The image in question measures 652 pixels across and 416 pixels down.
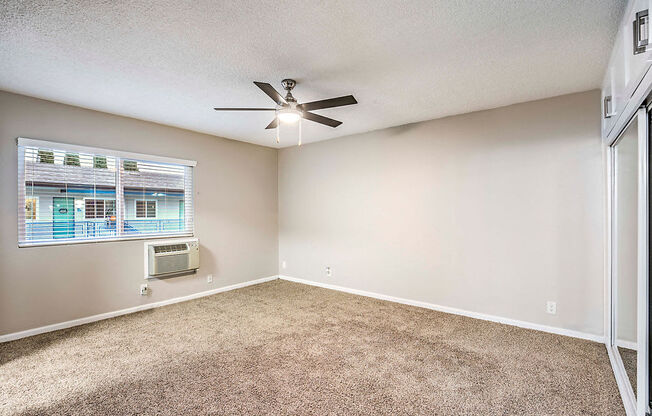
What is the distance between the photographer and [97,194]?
3723 millimetres

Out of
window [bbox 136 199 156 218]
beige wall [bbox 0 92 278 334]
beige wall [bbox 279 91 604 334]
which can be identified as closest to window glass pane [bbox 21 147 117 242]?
beige wall [bbox 0 92 278 334]

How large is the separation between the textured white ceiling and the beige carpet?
2.42 metres

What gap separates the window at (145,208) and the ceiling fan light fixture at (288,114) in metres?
2.45

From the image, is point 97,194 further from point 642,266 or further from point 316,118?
point 642,266

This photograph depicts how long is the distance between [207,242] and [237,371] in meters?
2.59

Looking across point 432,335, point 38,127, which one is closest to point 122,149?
point 38,127

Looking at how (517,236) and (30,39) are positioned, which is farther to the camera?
(517,236)

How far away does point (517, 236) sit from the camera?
135 inches

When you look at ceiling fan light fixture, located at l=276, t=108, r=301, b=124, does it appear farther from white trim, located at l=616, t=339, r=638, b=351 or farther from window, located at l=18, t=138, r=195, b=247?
white trim, located at l=616, t=339, r=638, b=351

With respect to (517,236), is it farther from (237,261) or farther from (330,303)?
(237,261)

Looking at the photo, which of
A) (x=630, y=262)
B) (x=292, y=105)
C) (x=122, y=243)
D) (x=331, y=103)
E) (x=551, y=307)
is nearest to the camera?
(x=630, y=262)

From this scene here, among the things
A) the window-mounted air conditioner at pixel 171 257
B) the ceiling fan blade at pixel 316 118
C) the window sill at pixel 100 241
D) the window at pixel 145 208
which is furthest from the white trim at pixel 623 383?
the window at pixel 145 208

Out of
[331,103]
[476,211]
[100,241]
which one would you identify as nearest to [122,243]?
[100,241]

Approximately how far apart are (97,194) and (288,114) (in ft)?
8.64
